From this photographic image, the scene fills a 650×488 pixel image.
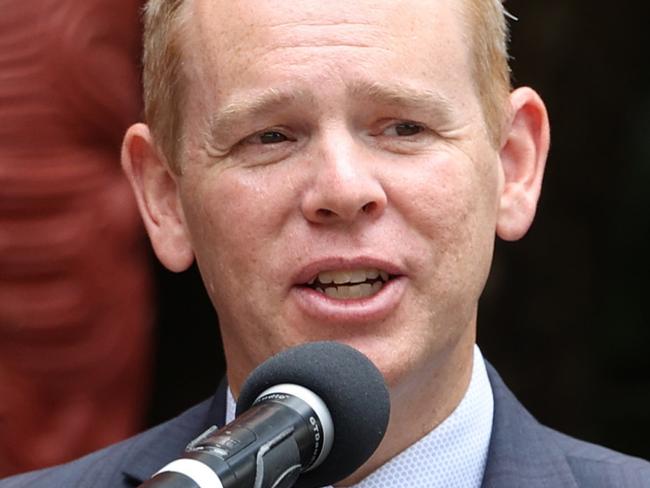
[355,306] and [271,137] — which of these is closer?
[355,306]

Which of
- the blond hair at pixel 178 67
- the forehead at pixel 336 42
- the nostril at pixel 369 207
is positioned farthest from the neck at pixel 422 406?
the forehead at pixel 336 42

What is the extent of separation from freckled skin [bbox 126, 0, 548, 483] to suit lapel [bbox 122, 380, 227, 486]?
1.09ft

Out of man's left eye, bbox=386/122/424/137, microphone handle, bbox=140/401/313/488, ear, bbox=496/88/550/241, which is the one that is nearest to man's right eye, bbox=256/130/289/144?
man's left eye, bbox=386/122/424/137

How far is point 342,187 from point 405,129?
283mm

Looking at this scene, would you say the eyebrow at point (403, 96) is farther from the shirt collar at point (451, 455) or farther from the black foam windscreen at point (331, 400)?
the black foam windscreen at point (331, 400)

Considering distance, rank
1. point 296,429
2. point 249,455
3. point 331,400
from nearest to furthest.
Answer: point 249,455, point 296,429, point 331,400

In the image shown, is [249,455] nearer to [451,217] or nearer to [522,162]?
[451,217]

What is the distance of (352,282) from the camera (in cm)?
335

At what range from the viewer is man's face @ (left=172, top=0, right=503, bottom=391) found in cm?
333

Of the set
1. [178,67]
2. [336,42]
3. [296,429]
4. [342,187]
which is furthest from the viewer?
[178,67]

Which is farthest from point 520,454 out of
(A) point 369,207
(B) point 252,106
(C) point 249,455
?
(C) point 249,455

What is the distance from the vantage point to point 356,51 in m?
3.39

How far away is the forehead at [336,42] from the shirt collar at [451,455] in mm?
736

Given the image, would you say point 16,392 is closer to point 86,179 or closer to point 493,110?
point 86,179
